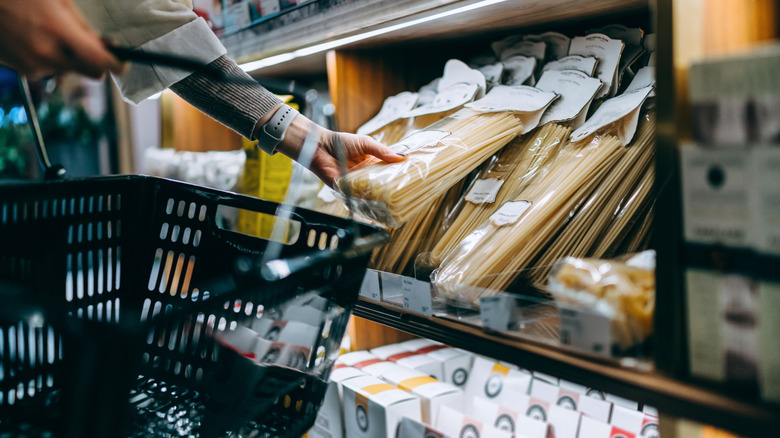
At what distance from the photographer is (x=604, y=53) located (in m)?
1.04

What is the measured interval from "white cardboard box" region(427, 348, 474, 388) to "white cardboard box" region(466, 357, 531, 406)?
0.04 metres

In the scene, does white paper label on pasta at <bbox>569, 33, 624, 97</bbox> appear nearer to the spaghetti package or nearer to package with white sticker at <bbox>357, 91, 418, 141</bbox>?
the spaghetti package

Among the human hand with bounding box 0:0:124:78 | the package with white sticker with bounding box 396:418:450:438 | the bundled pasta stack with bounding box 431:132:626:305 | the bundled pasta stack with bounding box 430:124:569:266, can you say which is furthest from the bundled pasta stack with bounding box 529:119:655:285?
→ the human hand with bounding box 0:0:124:78

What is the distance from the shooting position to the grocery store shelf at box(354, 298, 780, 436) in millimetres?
500

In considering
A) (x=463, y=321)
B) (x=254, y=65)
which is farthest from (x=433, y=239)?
(x=254, y=65)

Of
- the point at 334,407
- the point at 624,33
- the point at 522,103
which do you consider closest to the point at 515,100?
the point at 522,103

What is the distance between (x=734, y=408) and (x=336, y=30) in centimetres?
93

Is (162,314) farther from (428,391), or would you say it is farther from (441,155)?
(428,391)

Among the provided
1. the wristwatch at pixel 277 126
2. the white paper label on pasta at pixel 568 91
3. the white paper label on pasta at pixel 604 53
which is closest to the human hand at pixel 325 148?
the wristwatch at pixel 277 126

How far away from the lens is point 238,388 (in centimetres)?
66

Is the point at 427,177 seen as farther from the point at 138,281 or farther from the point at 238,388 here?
the point at 138,281

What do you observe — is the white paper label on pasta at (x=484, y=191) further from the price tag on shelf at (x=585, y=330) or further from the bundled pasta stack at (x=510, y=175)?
the price tag on shelf at (x=585, y=330)

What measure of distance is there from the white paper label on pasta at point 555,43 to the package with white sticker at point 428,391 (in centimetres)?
72

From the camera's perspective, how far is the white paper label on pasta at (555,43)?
1.14 m
